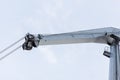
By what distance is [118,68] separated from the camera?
2162 centimetres

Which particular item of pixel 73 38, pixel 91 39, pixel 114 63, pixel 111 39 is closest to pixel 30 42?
pixel 73 38

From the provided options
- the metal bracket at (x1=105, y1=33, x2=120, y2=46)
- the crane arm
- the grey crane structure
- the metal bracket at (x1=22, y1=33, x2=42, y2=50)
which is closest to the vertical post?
the grey crane structure

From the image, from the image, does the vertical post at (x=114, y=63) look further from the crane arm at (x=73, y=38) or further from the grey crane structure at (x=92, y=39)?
the crane arm at (x=73, y=38)

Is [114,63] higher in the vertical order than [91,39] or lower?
lower

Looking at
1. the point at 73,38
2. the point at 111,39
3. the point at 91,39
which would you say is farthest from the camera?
the point at 111,39

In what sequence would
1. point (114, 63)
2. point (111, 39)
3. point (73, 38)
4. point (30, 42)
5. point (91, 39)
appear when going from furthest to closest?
point (111, 39), point (91, 39), point (114, 63), point (73, 38), point (30, 42)

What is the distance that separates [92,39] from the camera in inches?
894

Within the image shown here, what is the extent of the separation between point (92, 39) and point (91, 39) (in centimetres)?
8

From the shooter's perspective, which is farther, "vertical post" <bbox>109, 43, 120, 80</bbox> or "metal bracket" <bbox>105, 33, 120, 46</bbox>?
"metal bracket" <bbox>105, 33, 120, 46</bbox>

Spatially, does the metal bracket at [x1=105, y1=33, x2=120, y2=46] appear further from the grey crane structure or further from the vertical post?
the vertical post

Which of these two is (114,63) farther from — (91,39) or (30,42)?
(30,42)

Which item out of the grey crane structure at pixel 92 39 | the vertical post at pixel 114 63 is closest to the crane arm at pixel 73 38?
the grey crane structure at pixel 92 39

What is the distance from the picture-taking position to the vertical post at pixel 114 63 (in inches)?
839

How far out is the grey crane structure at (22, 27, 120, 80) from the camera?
61.3 ft
